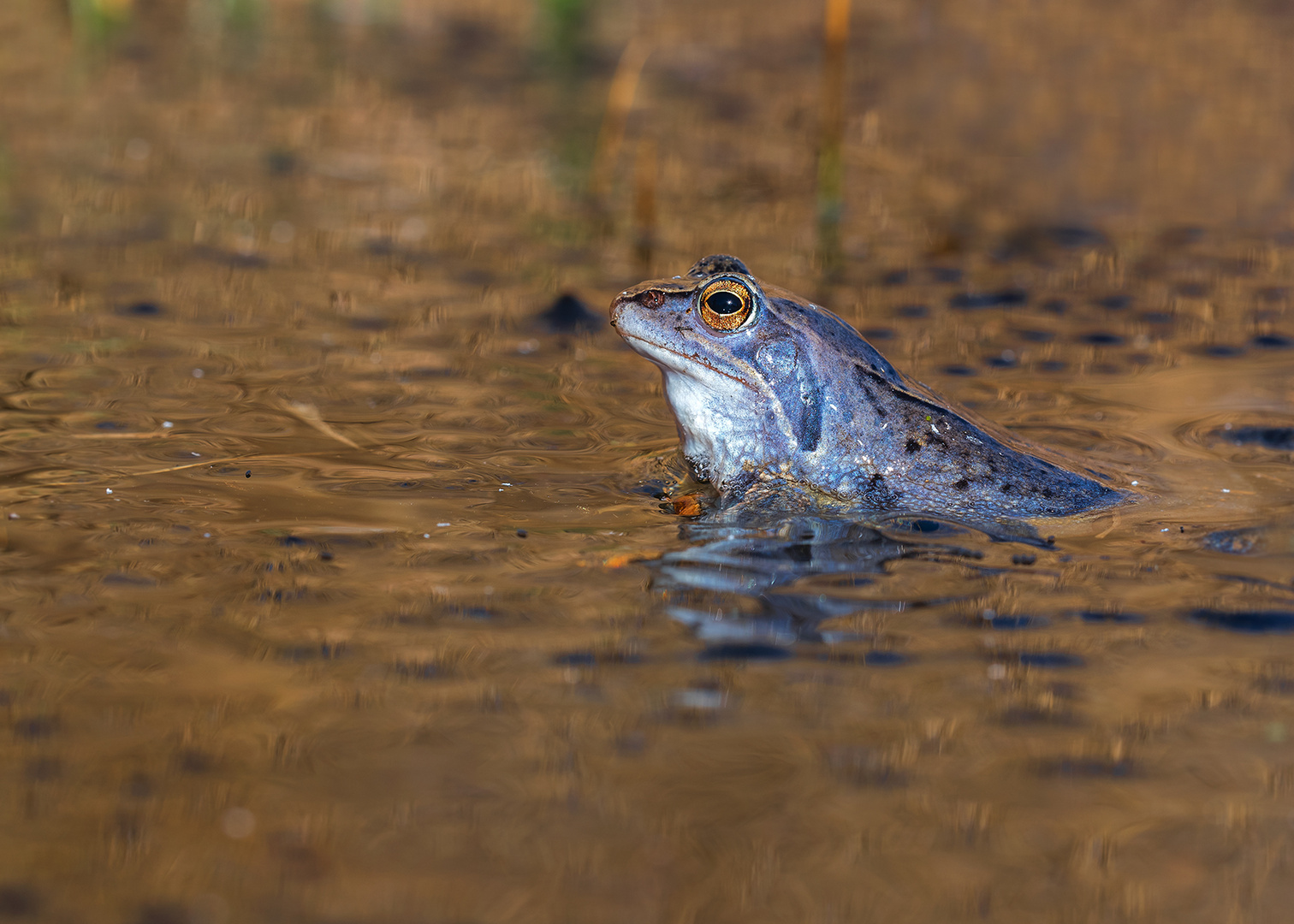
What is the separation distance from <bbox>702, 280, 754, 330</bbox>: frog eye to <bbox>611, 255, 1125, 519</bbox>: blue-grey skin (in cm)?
3

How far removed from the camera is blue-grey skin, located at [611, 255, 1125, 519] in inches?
244

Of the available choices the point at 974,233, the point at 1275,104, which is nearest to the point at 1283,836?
the point at 974,233

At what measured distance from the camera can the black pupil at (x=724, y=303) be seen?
6.18 metres

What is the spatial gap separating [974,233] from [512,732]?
24.2ft

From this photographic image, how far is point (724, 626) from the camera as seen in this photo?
16.9ft

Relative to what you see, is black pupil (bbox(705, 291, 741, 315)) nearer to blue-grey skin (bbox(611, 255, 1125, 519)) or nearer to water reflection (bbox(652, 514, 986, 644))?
blue-grey skin (bbox(611, 255, 1125, 519))

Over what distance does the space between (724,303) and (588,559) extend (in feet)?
4.23

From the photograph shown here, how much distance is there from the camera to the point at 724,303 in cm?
618

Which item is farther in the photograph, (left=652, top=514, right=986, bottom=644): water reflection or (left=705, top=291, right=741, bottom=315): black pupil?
(left=705, top=291, right=741, bottom=315): black pupil

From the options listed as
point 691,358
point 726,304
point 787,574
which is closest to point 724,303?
point 726,304

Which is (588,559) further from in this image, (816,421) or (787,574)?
(816,421)

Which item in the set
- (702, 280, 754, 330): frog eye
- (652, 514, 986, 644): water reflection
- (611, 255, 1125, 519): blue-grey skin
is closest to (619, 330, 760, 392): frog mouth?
(611, 255, 1125, 519): blue-grey skin

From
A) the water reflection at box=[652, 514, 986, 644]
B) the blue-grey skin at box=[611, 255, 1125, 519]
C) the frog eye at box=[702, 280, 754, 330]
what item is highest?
the frog eye at box=[702, 280, 754, 330]

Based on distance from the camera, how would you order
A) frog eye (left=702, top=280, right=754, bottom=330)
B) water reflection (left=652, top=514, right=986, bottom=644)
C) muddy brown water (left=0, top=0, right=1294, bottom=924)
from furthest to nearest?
1. frog eye (left=702, top=280, right=754, bottom=330)
2. water reflection (left=652, top=514, right=986, bottom=644)
3. muddy brown water (left=0, top=0, right=1294, bottom=924)
